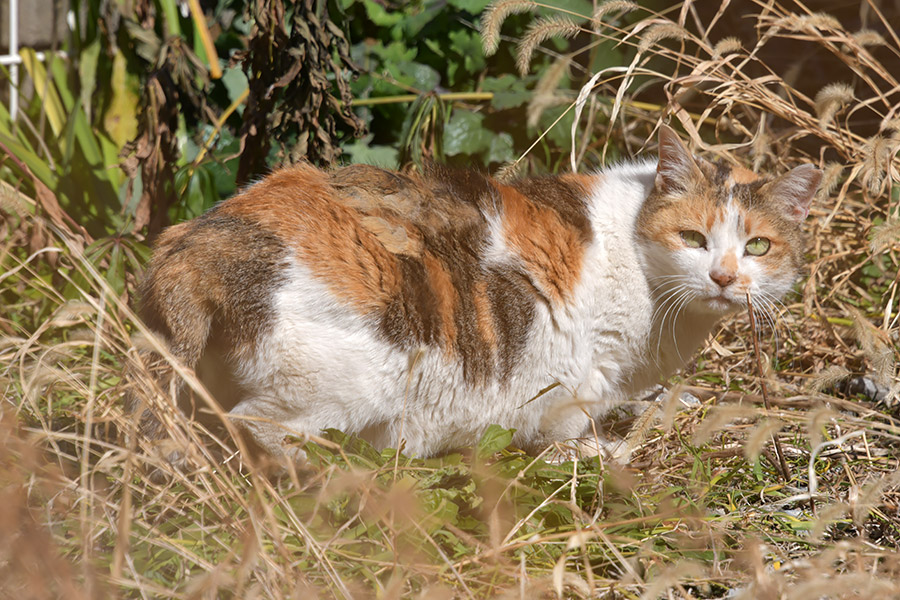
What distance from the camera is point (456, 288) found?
2207 millimetres

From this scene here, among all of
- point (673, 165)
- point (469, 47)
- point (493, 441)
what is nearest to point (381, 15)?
point (469, 47)

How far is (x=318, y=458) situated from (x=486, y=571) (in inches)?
21.7

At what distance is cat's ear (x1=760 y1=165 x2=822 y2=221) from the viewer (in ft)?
7.39

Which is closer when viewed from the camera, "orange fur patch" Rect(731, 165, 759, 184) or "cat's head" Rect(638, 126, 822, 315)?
"cat's head" Rect(638, 126, 822, 315)

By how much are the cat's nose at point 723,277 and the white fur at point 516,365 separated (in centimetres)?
2

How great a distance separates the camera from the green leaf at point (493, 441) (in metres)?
2.05

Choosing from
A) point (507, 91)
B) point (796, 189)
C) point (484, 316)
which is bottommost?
point (484, 316)

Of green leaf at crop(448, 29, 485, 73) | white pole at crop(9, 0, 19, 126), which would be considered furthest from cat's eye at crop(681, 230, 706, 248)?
white pole at crop(9, 0, 19, 126)

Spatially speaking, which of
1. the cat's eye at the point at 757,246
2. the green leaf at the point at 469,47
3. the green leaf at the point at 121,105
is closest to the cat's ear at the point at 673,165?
the cat's eye at the point at 757,246

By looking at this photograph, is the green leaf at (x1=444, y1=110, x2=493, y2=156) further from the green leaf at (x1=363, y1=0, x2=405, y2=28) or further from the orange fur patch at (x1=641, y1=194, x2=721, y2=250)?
the orange fur patch at (x1=641, y1=194, x2=721, y2=250)

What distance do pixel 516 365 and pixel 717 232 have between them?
0.71 metres

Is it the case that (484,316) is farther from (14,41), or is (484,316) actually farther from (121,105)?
(14,41)

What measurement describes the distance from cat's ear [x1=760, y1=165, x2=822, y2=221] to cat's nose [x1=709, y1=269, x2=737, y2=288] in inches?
11.9

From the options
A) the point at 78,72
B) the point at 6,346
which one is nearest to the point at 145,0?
the point at 78,72
